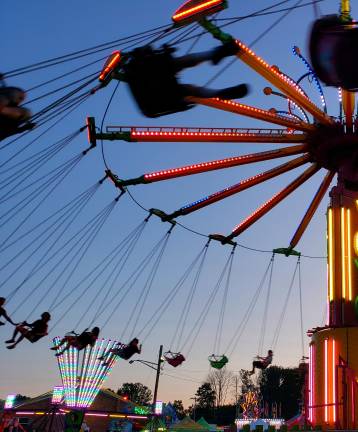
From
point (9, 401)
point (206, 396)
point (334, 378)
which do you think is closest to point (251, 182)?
point (334, 378)

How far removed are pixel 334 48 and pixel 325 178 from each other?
1194 centimetres

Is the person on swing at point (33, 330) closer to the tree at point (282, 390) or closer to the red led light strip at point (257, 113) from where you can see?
the red led light strip at point (257, 113)

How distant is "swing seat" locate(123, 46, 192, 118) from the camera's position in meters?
9.63

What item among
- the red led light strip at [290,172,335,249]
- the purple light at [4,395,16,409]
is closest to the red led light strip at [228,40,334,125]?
the red led light strip at [290,172,335,249]

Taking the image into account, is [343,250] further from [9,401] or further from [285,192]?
[9,401]

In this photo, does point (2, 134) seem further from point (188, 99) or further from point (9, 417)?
point (9, 417)

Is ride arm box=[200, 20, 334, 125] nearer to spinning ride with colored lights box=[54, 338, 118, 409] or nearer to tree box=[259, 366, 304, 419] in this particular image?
spinning ride with colored lights box=[54, 338, 118, 409]

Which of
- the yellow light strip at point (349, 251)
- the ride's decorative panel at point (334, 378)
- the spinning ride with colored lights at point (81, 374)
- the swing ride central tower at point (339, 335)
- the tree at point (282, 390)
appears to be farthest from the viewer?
the tree at point (282, 390)

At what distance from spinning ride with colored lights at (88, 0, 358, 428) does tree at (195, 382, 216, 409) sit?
73.0 metres

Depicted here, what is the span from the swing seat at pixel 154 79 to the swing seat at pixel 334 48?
2.80 metres

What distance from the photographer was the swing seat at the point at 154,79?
31.6 feet

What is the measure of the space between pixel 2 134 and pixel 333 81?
6004mm

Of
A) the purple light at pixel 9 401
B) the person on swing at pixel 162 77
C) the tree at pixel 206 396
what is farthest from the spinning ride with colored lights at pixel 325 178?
the tree at pixel 206 396

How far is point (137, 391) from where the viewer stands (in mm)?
101500
